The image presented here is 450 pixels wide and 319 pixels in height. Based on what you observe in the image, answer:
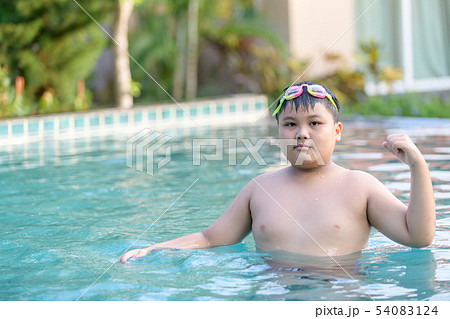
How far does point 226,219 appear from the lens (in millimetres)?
3447

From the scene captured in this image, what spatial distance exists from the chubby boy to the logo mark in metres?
3.68

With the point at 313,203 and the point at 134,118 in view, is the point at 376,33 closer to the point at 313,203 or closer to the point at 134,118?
the point at 134,118

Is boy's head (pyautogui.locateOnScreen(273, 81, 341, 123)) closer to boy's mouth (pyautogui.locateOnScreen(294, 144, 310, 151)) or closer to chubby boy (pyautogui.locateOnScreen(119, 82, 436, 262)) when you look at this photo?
chubby boy (pyautogui.locateOnScreen(119, 82, 436, 262))

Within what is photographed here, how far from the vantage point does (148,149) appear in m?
9.13

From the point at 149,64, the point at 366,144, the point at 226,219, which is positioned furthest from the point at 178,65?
the point at 226,219

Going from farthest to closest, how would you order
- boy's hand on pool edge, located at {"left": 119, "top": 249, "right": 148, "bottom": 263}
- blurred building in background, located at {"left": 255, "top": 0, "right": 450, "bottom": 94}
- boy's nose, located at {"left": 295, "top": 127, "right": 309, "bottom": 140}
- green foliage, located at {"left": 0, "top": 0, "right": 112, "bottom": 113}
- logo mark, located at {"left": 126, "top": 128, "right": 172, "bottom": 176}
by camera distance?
blurred building in background, located at {"left": 255, "top": 0, "right": 450, "bottom": 94} < green foliage, located at {"left": 0, "top": 0, "right": 112, "bottom": 113} < logo mark, located at {"left": 126, "top": 128, "right": 172, "bottom": 176} < boy's hand on pool edge, located at {"left": 119, "top": 249, "right": 148, "bottom": 263} < boy's nose, located at {"left": 295, "top": 127, "right": 309, "bottom": 140}

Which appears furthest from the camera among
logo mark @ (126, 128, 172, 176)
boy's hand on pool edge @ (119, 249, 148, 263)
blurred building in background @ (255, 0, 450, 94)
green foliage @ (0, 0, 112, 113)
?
blurred building in background @ (255, 0, 450, 94)

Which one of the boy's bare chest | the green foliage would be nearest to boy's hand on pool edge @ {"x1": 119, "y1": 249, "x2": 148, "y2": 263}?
the boy's bare chest

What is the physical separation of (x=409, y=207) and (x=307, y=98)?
0.63m

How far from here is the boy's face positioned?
3.11 meters

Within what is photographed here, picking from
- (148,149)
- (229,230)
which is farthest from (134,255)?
(148,149)

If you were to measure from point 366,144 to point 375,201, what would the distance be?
529 centimetres
